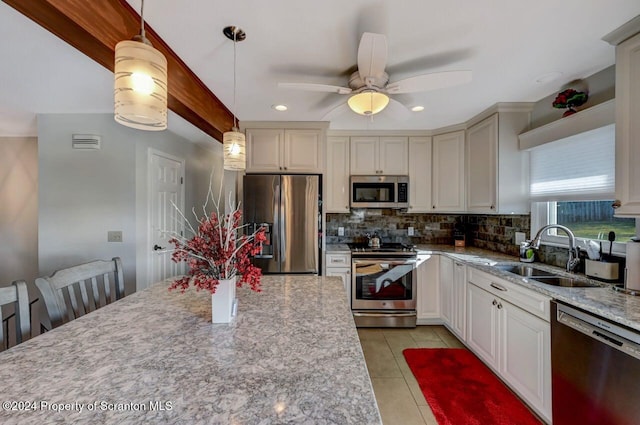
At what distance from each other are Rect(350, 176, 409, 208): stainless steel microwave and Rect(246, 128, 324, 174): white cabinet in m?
0.58

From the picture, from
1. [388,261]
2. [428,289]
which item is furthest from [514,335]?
[388,261]

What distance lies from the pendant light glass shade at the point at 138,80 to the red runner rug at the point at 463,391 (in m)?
2.35

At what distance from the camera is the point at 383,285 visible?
3072mm

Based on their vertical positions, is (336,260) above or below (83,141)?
below

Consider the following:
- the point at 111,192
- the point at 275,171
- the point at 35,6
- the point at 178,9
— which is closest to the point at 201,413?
the point at 35,6

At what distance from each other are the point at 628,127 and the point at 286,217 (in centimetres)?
265

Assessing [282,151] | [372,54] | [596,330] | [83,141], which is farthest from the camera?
[282,151]

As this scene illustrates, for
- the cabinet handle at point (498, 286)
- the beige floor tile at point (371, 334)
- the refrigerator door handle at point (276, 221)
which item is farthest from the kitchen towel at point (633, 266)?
the refrigerator door handle at point (276, 221)

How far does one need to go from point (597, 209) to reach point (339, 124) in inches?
95.5

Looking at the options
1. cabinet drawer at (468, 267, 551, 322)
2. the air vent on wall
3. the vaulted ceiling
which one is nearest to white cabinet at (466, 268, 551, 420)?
cabinet drawer at (468, 267, 551, 322)

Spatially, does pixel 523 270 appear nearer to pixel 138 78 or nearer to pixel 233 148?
pixel 233 148

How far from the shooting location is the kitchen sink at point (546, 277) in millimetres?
1827

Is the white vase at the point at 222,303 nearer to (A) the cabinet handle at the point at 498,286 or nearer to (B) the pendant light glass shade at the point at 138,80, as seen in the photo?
(B) the pendant light glass shade at the point at 138,80

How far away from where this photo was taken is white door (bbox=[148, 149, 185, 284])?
9.93 feet
